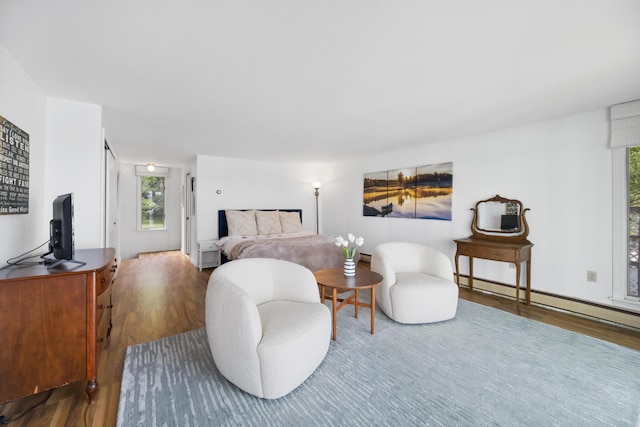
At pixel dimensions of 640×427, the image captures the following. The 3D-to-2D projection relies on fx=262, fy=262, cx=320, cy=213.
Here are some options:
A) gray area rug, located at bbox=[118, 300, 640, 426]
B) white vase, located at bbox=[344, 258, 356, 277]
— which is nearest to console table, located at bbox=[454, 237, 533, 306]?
gray area rug, located at bbox=[118, 300, 640, 426]

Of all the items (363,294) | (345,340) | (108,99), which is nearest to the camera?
(345,340)

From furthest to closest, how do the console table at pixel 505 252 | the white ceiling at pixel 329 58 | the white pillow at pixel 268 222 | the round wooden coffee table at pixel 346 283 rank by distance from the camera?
the white pillow at pixel 268 222, the console table at pixel 505 252, the round wooden coffee table at pixel 346 283, the white ceiling at pixel 329 58

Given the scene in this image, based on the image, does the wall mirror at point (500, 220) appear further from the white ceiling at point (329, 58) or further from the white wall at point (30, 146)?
the white wall at point (30, 146)

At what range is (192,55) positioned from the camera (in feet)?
6.09

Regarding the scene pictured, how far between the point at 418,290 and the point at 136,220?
Result: 7.04m

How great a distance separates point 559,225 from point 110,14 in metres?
4.60

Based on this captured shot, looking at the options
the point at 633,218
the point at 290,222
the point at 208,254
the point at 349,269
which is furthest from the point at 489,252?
the point at 208,254

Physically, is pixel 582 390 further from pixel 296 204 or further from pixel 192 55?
pixel 296 204

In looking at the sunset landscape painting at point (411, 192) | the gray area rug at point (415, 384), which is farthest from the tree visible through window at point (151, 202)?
the gray area rug at point (415, 384)

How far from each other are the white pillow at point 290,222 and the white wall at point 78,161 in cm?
338

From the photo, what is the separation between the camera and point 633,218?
9.09 feet

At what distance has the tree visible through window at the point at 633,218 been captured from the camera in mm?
2742

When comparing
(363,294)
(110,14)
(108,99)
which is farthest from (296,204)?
(110,14)

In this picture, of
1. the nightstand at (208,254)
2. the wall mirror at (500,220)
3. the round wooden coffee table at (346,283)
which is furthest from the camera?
the nightstand at (208,254)
